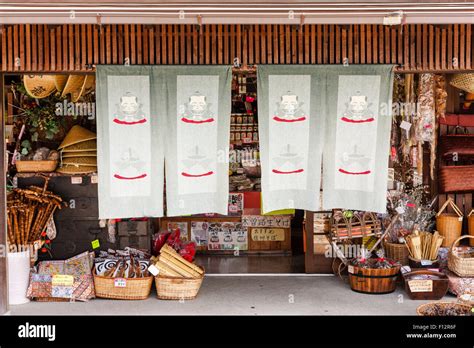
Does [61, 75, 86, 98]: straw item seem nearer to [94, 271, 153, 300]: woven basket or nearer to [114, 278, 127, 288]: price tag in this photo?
[94, 271, 153, 300]: woven basket

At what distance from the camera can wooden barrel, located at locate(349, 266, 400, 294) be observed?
9.75 metres

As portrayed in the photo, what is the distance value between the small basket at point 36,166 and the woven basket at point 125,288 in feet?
6.04

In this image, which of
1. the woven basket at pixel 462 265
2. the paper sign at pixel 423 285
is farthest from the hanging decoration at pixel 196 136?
→ the woven basket at pixel 462 265

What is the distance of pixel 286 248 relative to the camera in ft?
41.5

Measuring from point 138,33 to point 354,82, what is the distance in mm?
2939

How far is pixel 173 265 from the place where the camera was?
959 cm

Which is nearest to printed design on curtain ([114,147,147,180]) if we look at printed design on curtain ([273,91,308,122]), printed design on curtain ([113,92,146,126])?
printed design on curtain ([113,92,146,126])

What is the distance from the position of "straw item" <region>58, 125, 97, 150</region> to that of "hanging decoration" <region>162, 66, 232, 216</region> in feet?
6.29

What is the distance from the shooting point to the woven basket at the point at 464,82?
392 inches

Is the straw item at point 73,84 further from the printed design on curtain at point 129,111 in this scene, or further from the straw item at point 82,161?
the printed design on curtain at point 129,111

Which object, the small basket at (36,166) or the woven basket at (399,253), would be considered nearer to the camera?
the small basket at (36,166)

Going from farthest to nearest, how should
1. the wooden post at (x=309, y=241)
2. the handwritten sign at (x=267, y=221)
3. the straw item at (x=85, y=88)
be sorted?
the handwritten sign at (x=267, y=221)
the wooden post at (x=309, y=241)
the straw item at (x=85, y=88)

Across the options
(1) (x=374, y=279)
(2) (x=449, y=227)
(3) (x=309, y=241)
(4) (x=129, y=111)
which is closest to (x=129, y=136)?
(4) (x=129, y=111)
